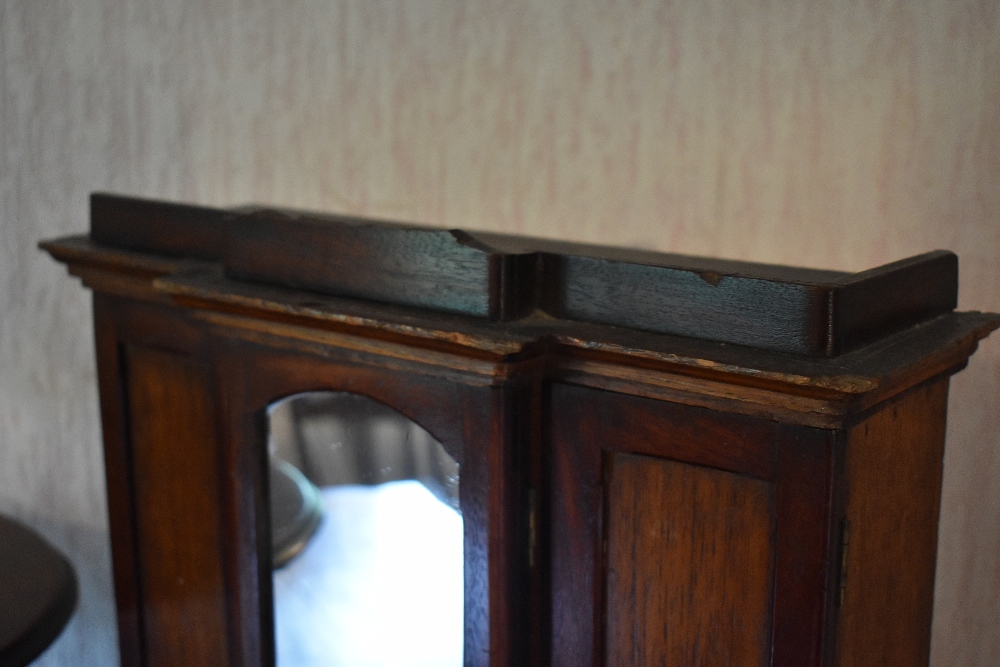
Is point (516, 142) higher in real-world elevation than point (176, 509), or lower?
higher

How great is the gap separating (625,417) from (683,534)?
0.37ft

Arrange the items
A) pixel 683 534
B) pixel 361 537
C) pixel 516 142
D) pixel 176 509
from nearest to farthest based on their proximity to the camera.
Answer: pixel 683 534 < pixel 361 537 < pixel 176 509 < pixel 516 142

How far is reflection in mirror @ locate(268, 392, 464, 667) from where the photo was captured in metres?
1.11

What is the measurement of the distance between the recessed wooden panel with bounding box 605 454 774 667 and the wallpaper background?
0.61 metres

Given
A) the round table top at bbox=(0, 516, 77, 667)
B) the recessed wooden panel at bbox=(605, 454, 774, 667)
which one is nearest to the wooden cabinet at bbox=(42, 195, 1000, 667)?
the recessed wooden panel at bbox=(605, 454, 774, 667)

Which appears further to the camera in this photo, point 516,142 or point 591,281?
point 516,142

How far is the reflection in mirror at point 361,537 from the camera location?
3.66ft

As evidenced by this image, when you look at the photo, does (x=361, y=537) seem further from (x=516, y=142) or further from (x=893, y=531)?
(x=516, y=142)

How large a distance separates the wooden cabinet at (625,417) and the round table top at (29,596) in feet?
1.06

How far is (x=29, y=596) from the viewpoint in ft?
4.88

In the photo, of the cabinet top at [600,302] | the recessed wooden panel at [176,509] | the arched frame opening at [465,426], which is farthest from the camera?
the recessed wooden panel at [176,509]

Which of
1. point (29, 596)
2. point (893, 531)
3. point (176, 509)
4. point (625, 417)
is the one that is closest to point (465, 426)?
point (625, 417)

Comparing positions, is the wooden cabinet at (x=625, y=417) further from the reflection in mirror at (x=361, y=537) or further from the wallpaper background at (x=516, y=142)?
the wallpaper background at (x=516, y=142)

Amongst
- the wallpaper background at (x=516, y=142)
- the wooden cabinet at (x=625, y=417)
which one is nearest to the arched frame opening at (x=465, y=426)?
→ the wooden cabinet at (x=625, y=417)
